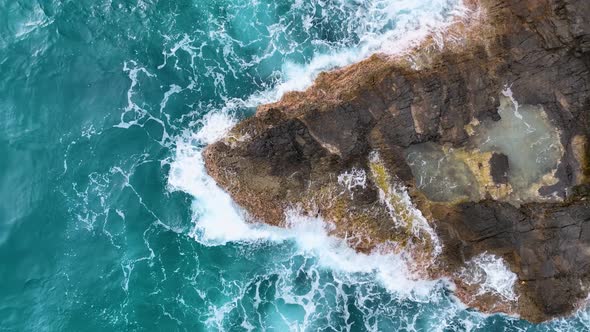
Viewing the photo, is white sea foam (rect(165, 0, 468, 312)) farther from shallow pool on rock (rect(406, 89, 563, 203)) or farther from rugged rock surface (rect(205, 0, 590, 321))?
shallow pool on rock (rect(406, 89, 563, 203))

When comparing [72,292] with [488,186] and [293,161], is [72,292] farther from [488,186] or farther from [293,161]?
[488,186]

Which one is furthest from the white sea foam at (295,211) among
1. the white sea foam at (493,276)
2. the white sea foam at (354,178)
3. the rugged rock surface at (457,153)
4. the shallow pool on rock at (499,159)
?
the shallow pool on rock at (499,159)

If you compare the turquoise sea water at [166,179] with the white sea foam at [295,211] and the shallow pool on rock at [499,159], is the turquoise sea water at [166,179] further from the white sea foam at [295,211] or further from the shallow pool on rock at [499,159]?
the shallow pool on rock at [499,159]

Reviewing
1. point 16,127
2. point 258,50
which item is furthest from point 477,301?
point 16,127

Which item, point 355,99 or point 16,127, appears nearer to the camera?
→ point 355,99

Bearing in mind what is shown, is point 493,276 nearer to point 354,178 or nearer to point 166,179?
point 354,178

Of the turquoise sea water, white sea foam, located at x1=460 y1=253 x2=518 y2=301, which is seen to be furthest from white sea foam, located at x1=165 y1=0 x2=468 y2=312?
white sea foam, located at x1=460 y1=253 x2=518 y2=301
